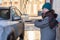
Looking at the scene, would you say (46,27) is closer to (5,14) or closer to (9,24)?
(9,24)

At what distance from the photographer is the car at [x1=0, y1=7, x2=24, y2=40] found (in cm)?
472

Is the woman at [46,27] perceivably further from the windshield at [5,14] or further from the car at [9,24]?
the windshield at [5,14]

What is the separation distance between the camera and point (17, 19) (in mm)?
6145

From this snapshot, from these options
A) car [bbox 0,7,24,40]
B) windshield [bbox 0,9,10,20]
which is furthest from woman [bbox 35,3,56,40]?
windshield [bbox 0,9,10,20]

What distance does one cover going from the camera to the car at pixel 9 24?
4.72 m

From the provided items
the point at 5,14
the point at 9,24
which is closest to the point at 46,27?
the point at 9,24

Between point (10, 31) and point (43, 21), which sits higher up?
point (43, 21)

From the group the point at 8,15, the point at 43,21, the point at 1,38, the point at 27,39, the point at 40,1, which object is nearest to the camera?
the point at 43,21

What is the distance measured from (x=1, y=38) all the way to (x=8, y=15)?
66.0 inches

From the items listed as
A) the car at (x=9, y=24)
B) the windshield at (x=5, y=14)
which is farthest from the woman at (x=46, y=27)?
the windshield at (x=5, y=14)

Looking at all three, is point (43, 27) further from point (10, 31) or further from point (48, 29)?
point (10, 31)

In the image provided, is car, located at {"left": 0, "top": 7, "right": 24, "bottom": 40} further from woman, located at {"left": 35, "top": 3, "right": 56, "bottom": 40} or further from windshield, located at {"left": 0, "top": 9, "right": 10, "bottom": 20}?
woman, located at {"left": 35, "top": 3, "right": 56, "bottom": 40}

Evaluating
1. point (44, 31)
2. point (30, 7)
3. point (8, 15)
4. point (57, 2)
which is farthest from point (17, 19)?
point (30, 7)

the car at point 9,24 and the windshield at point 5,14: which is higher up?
the windshield at point 5,14
